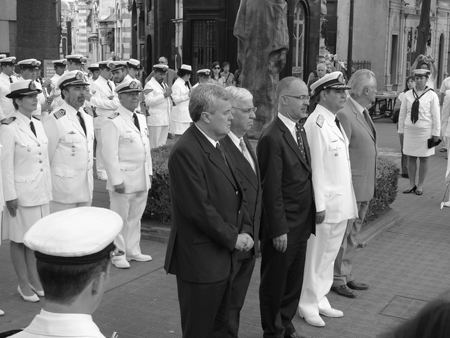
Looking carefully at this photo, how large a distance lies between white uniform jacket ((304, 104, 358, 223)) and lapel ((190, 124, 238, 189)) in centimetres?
126

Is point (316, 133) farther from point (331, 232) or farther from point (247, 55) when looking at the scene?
point (247, 55)

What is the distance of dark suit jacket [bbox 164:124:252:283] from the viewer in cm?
453

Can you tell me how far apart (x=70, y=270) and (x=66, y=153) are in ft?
15.3

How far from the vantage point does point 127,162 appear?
7.48 metres

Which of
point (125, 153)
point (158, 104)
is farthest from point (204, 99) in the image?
point (158, 104)

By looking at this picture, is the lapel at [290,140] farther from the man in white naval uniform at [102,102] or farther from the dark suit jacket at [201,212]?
the man in white naval uniform at [102,102]

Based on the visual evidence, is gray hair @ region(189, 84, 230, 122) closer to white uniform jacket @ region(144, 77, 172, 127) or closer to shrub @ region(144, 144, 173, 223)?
shrub @ region(144, 144, 173, 223)

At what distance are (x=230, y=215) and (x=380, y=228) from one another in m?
5.16

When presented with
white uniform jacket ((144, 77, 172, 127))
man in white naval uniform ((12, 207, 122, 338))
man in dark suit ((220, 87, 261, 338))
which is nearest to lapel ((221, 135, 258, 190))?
man in dark suit ((220, 87, 261, 338))

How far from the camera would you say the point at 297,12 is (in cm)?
2527

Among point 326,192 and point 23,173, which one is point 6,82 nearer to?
point 23,173

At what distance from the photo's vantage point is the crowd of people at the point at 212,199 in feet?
8.24

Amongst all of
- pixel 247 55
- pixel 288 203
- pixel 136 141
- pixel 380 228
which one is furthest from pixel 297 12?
pixel 288 203

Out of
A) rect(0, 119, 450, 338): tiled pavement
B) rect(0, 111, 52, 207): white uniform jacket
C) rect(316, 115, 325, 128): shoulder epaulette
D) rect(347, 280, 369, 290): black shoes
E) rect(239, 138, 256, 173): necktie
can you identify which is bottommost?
rect(0, 119, 450, 338): tiled pavement
